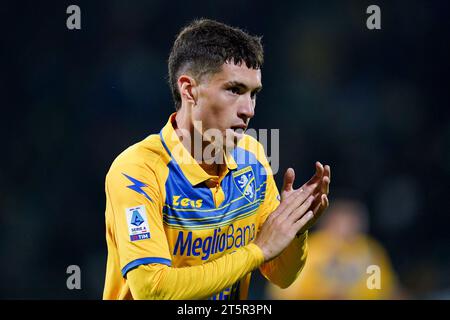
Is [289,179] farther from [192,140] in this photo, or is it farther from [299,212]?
[192,140]

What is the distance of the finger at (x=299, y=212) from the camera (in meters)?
3.31

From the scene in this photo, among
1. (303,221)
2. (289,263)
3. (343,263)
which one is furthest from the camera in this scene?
(343,263)

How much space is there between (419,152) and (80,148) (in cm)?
342

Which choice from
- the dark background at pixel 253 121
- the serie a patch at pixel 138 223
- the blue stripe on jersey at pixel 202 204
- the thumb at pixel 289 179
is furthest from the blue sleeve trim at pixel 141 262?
the dark background at pixel 253 121

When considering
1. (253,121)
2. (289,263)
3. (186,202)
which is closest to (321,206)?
(289,263)

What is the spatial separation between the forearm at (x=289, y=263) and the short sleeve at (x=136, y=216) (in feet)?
2.37

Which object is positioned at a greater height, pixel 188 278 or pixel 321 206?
pixel 321 206

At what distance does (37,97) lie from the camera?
7.08 m

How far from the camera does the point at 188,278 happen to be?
3096 millimetres

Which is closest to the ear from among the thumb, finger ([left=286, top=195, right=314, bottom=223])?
the thumb

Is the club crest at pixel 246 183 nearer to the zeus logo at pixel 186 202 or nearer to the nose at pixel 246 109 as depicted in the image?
the zeus logo at pixel 186 202

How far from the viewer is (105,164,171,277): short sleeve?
3133mm

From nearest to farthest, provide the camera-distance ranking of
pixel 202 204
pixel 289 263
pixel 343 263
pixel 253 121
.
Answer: pixel 202 204, pixel 289 263, pixel 343 263, pixel 253 121

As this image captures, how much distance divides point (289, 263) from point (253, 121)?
11.8ft
